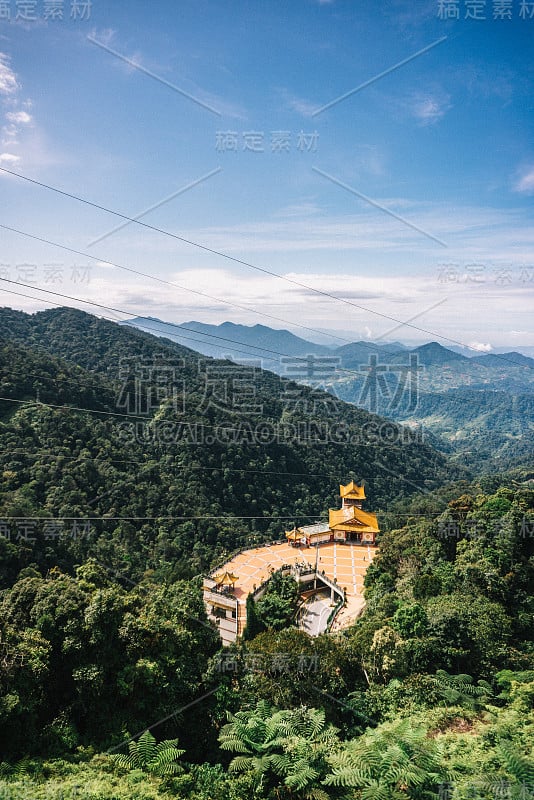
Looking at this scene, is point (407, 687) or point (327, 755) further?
point (407, 687)

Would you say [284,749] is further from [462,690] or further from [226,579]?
[226,579]

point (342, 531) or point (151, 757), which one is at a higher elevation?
point (151, 757)

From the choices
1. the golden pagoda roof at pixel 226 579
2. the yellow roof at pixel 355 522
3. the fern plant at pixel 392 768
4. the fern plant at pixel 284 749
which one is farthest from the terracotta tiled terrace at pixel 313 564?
the fern plant at pixel 392 768

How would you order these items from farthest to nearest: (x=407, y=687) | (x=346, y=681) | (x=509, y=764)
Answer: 1. (x=346, y=681)
2. (x=407, y=687)
3. (x=509, y=764)

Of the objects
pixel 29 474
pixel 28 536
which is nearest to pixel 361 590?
pixel 28 536

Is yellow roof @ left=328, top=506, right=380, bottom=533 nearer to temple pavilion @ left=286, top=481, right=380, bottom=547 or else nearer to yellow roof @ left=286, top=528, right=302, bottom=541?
→ temple pavilion @ left=286, top=481, right=380, bottom=547

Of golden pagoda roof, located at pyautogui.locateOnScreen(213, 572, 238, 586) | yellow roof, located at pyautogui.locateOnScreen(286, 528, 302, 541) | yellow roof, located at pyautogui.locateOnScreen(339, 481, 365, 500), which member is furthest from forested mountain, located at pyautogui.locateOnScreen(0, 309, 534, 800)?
yellow roof, located at pyautogui.locateOnScreen(339, 481, 365, 500)

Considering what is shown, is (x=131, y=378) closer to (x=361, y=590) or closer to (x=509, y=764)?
(x=361, y=590)

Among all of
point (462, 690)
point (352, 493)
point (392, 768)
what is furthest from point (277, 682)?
point (352, 493)
